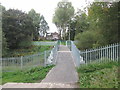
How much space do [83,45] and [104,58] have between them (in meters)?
4.41

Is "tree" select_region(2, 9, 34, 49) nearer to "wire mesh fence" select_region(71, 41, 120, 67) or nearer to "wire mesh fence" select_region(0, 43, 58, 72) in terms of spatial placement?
"wire mesh fence" select_region(0, 43, 58, 72)

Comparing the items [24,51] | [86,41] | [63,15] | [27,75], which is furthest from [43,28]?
[27,75]

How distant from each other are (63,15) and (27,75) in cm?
1547

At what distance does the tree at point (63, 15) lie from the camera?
1886cm

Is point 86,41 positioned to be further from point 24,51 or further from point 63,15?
point 63,15

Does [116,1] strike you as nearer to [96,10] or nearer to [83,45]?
[96,10]

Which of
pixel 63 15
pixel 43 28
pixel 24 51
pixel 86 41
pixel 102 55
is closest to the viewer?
pixel 102 55

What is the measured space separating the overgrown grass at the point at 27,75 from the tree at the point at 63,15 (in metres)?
13.9

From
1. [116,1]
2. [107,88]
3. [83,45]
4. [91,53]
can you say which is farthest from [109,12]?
[83,45]

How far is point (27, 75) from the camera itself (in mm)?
5059

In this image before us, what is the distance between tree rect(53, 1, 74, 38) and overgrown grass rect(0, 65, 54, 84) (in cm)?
1385

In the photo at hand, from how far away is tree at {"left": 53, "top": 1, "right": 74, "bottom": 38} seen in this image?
61.9 feet

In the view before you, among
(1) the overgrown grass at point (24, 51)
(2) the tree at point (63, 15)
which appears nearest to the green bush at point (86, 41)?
(1) the overgrown grass at point (24, 51)

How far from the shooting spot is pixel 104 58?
4785 mm
